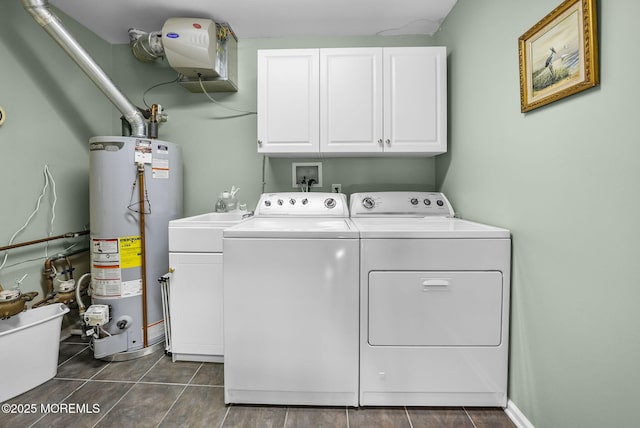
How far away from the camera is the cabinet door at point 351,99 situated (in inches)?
81.4

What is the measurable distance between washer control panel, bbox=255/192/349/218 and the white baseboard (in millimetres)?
1384

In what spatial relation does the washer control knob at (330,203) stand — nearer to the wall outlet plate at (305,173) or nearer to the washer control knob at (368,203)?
the washer control knob at (368,203)

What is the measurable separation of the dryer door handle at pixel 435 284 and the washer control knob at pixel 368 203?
85cm

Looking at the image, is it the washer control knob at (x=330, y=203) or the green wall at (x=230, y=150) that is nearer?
the washer control knob at (x=330, y=203)

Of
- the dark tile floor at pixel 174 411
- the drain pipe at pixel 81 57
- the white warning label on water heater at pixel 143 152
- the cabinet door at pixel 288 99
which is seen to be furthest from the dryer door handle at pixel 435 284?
the drain pipe at pixel 81 57

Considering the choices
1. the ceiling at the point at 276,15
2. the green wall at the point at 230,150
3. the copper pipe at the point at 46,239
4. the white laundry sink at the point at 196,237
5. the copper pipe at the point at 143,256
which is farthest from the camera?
the green wall at the point at 230,150

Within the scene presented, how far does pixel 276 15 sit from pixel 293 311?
6.89ft

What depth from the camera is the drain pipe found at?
1.74m

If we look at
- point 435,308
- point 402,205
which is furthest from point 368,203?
point 435,308

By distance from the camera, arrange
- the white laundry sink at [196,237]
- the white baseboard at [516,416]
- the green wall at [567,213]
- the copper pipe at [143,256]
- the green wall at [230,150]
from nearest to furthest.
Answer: the green wall at [567,213]
the white baseboard at [516,416]
the white laundry sink at [196,237]
the copper pipe at [143,256]
the green wall at [230,150]

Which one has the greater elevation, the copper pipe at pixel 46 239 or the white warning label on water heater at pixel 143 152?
the white warning label on water heater at pixel 143 152

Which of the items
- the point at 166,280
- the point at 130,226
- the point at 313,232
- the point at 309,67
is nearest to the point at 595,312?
the point at 313,232

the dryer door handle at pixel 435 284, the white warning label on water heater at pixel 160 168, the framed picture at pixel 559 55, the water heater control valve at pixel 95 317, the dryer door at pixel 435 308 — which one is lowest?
the water heater control valve at pixel 95 317

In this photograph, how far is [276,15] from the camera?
2184 millimetres
